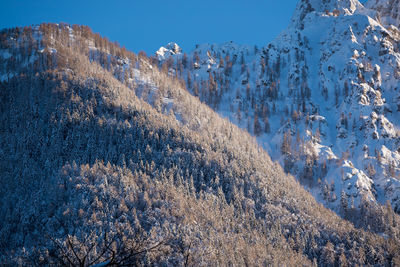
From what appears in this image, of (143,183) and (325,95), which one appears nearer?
(143,183)

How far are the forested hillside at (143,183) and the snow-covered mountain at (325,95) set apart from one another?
1179 centimetres

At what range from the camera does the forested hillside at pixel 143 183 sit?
58375 millimetres

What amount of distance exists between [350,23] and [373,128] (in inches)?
3105

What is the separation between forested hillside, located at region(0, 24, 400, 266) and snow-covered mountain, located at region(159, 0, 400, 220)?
11794mm

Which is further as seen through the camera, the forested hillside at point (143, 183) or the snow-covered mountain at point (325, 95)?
the snow-covered mountain at point (325, 95)

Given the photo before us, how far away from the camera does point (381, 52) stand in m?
143

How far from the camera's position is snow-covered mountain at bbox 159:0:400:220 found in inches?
3776

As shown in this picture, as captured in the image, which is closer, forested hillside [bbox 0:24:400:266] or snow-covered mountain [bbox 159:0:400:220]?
forested hillside [bbox 0:24:400:266]

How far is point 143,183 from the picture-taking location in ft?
238

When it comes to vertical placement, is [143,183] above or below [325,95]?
below

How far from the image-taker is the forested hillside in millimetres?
58375

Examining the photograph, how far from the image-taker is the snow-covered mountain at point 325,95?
95906 mm

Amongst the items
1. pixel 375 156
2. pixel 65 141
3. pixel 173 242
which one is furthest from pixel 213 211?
pixel 375 156

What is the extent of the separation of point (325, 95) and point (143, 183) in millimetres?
101656
